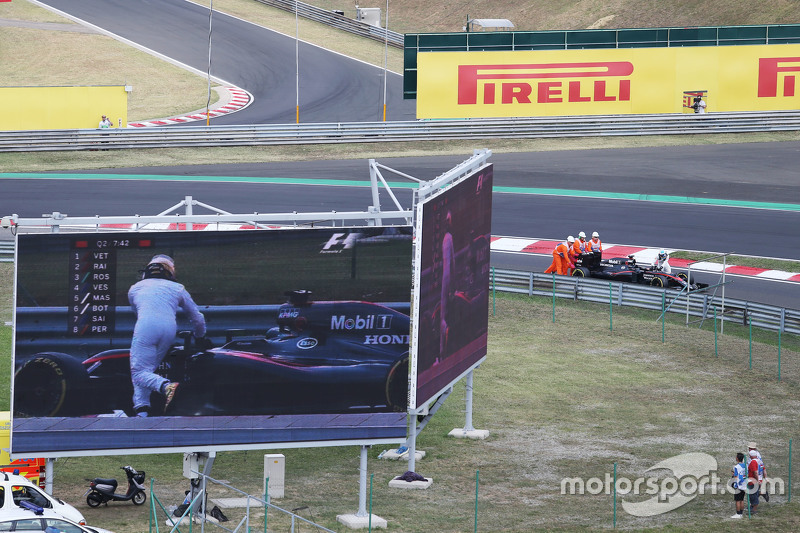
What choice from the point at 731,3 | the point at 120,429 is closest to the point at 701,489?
the point at 120,429

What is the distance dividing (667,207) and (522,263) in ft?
29.7

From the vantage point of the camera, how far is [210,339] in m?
18.0

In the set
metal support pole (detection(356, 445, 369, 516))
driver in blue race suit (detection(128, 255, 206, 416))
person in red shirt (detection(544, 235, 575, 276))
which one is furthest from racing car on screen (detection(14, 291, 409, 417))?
person in red shirt (detection(544, 235, 575, 276))

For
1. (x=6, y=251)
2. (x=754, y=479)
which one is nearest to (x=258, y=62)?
(x=6, y=251)

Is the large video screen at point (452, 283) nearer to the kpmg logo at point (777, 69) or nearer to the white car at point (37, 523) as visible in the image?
the white car at point (37, 523)

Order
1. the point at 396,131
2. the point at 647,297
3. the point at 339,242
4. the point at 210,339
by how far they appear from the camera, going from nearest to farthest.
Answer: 1. the point at 210,339
2. the point at 339,242
3. the point at 647,297
4. the point at 396,131

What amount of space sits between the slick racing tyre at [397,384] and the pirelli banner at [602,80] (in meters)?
36.1

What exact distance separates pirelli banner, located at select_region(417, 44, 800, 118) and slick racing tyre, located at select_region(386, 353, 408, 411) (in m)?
36.1

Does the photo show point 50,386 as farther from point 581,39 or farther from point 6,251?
point 581,39

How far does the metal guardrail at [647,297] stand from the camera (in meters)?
32.3

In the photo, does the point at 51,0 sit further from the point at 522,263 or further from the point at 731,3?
the point at 522,263

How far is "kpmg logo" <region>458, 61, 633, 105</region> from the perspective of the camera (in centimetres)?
5391

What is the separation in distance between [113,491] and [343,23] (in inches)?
2640

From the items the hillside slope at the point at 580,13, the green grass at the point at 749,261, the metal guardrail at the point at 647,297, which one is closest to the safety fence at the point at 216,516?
the metal guardrail at the point at 647,297
